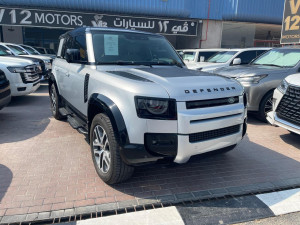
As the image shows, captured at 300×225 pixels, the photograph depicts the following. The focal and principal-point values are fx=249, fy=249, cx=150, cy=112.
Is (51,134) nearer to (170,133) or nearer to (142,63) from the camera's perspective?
(142,63)

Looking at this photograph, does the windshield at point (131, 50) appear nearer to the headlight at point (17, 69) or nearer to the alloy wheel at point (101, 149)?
the alloy wheel at point (101, 149)

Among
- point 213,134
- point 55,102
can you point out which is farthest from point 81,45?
point 213,134

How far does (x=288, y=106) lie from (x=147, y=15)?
12816 mm

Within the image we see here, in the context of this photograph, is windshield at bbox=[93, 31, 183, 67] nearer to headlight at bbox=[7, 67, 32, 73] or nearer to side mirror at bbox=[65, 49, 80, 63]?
side mirror at bbox=[65, 49, 80, 63]

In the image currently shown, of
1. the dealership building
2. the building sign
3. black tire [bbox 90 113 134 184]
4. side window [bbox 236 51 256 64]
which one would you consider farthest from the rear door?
the dealership building

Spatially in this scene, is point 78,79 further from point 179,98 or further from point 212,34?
point 212,34

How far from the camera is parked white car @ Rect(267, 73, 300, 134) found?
414 cm

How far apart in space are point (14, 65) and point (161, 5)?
1081 cm

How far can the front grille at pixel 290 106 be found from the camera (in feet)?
13.6

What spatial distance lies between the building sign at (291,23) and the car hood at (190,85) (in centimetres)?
856

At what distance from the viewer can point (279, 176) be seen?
3.41 m

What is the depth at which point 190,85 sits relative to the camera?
271 centimetres

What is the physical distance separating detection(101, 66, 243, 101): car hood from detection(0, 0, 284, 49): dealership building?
12.9 metres

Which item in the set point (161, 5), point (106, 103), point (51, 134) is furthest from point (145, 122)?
point (161, 5)
